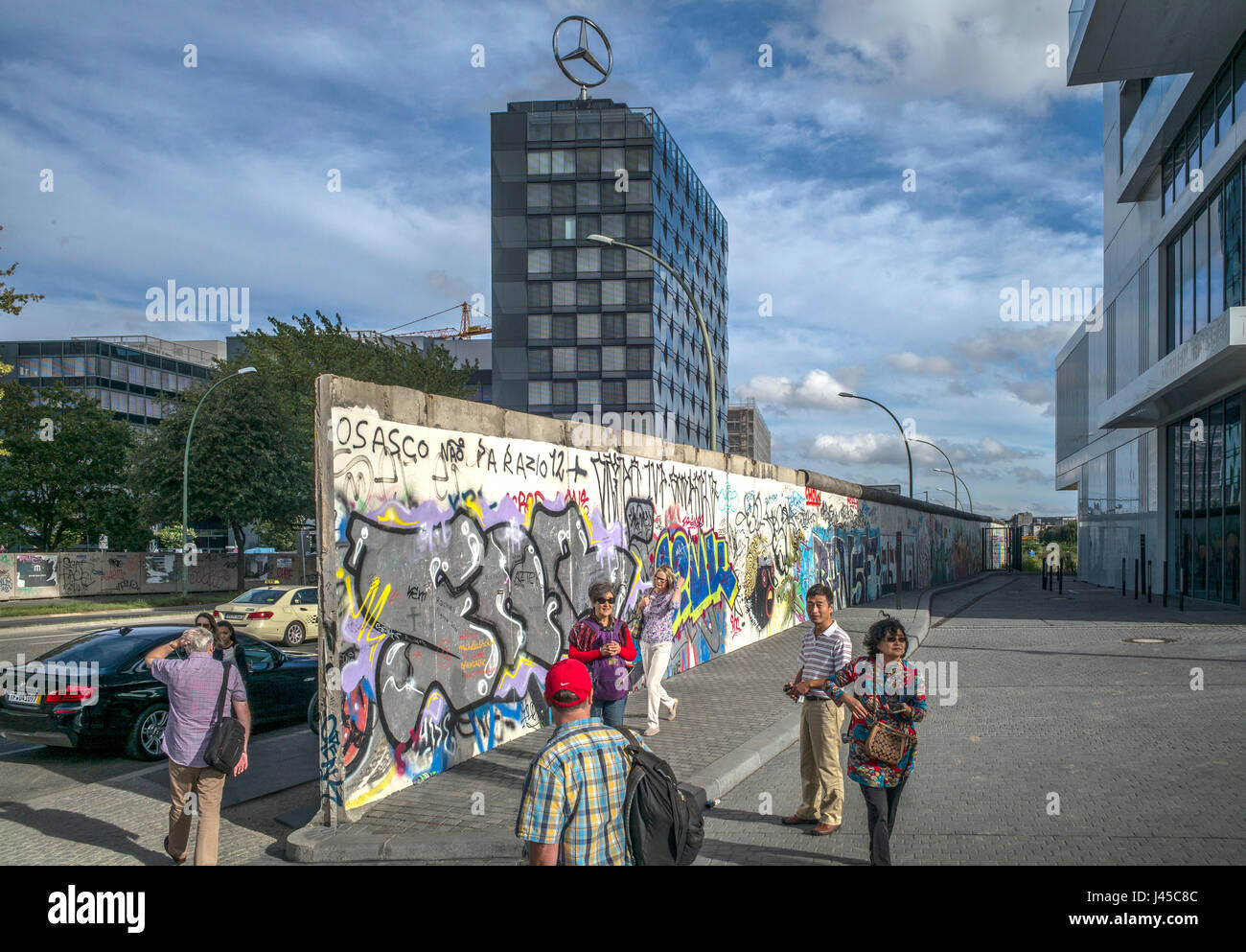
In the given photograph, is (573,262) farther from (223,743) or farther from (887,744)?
(887,744)

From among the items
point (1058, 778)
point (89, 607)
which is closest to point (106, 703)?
point (1058, 778)

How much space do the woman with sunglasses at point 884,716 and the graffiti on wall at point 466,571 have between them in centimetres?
335

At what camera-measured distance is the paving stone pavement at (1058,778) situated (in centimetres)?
550

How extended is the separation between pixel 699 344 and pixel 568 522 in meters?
74.4

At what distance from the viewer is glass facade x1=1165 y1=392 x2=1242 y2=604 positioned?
23.7 meters

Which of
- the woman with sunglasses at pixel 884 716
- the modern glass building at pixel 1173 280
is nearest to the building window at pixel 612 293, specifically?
the modern glass building at pixel 1173 280

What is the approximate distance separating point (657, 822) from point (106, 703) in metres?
7.43

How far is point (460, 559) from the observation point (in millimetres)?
7559

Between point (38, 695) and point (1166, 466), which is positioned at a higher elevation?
point (1166, 466)

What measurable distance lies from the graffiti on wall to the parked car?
8.31 meters

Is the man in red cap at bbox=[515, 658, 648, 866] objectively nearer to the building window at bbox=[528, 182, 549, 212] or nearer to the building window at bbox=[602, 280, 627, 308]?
the building window at bbox=[602, 280, 627, 308]
